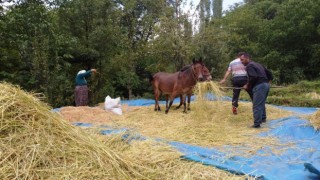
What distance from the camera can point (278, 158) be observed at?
13.8 ft

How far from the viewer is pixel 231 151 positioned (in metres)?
4.55

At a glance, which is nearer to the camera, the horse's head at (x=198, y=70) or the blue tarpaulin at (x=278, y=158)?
the blue tarpaulin at (x=278, y=158)

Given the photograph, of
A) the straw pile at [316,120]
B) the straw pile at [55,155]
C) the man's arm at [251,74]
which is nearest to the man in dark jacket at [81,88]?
the man's arm at [251,74]

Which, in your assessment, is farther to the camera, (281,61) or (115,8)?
(281,61)

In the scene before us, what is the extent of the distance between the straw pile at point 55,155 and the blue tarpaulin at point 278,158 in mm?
303

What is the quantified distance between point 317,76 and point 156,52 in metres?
13.2

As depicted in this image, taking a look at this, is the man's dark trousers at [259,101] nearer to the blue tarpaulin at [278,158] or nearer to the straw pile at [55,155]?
the blue tarpaulin at [278,158]

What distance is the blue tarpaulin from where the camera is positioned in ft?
11.5

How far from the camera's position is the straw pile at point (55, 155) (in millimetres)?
2994

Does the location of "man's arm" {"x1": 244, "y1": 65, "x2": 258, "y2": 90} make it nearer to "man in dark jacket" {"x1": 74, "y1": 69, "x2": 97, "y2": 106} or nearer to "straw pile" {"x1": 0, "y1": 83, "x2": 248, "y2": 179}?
"straw pile" {"x1": 0, "y1": 83, "x2": 248, "y2": 179}

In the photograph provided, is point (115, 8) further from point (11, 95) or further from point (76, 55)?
point (11, 95)

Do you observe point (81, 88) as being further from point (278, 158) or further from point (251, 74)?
point (278, 158)

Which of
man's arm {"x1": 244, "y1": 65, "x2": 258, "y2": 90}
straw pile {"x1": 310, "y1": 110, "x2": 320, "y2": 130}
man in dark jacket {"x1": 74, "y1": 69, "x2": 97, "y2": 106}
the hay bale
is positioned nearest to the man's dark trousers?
man's arm {"x1": 244, "y1": 65, "x2": 258, "y2": 90}

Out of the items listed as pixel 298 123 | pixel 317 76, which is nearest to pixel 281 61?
pixel 317 76
